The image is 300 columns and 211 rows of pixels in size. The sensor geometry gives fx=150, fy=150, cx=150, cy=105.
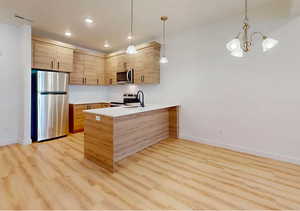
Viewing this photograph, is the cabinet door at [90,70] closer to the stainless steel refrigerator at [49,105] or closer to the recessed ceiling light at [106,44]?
the recessed ceiling light at [106,44]

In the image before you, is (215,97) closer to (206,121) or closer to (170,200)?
(206,121)

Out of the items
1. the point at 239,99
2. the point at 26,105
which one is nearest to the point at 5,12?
the point at 26,105

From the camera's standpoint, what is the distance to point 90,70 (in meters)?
5.16

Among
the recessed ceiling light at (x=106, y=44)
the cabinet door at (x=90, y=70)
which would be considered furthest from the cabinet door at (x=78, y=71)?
the recessed ceiling light at (x=106, y=44)

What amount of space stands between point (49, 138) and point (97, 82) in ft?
7.64

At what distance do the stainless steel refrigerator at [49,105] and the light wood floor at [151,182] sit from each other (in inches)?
30.8

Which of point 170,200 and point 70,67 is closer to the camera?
point 170,200

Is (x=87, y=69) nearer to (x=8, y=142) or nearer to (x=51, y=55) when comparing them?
(x=51, y=55)

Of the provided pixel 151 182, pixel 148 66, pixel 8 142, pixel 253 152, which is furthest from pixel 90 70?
pixel 253 152

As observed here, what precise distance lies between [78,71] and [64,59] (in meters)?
0.59

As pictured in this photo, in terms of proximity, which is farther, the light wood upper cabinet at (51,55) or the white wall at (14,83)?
the light wood upper cabinet at (51,55)

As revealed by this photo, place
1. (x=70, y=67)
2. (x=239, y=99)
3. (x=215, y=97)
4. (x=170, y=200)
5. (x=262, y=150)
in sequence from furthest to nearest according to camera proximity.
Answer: (x=70, y=67) < (x=215, y=97) < (x=239, y=99) < (x=262, y=150) < (x=170, y=200)

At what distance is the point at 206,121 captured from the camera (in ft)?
12.3

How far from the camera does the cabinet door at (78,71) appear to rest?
4716mm
